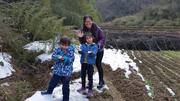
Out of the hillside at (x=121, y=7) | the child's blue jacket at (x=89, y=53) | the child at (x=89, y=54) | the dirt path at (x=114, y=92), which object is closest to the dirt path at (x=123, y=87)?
the dirt path at (x=114, y=92)

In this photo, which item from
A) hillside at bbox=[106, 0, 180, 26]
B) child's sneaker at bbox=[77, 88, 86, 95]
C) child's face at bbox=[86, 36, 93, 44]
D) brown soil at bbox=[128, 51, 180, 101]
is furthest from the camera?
hillside at bbox=[106, 0, 180, 26]

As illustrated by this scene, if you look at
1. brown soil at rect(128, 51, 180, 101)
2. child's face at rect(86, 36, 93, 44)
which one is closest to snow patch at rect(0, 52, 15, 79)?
child's face at rect(86, 36, 93, 44)

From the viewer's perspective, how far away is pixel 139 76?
13375mm

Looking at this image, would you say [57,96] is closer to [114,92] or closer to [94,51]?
[94,51]

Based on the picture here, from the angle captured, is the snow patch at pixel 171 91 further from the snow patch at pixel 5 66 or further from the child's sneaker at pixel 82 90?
the snow patch at pixel 5 66

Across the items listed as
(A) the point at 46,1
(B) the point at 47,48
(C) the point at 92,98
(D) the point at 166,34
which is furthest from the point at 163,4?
Result: (C) the point at 92,98

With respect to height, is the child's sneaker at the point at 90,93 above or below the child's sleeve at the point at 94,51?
below

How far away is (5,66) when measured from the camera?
12.3m

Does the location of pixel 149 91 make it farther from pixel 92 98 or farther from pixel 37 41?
pixel 37 41

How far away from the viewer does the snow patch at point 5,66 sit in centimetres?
1182

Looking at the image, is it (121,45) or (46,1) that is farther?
(121,45)

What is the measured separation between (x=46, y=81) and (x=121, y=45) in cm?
1626

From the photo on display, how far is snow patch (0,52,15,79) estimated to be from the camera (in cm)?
1182

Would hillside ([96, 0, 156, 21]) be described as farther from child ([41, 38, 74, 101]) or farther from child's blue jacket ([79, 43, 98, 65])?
child ([41, 38, 74, 101])
